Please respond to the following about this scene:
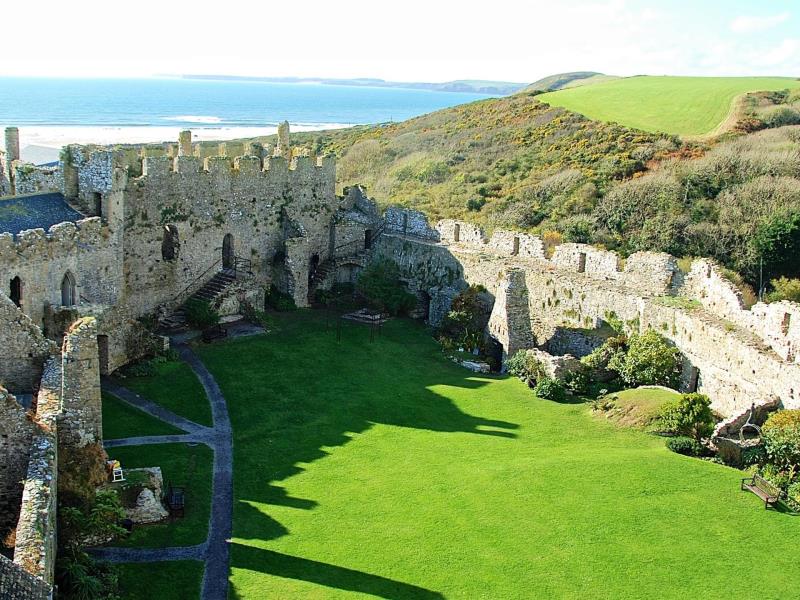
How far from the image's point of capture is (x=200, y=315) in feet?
107

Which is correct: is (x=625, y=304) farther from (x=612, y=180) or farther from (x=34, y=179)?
(x=612, y=180)

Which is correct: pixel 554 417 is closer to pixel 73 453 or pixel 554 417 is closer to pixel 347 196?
pixel 73 453

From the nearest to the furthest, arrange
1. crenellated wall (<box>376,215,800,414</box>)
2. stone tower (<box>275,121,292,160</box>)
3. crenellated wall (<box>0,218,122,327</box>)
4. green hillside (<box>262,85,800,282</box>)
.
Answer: crenellated wall (<box>0,218,122,327</box>), crenellated wall (<box>376,215,800,414</box>), stone tower (<box>275,121,292,160</box>), green hillside (<box>262,85,800,282</box>)

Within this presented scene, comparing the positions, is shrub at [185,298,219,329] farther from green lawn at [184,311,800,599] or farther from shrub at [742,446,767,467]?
shrub at [742,446,767,467]

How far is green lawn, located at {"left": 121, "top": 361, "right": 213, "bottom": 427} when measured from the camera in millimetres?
25672

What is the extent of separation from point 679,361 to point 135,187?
20269 millimetres

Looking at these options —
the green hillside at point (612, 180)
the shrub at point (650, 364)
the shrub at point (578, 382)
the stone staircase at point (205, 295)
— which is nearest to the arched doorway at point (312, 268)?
Result: the stone staircase at point (205, 295)

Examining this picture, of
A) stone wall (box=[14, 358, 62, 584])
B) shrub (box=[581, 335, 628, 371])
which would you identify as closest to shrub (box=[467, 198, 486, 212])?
shrub (box=[581, 335, 628, 371])

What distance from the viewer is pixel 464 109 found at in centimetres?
8769

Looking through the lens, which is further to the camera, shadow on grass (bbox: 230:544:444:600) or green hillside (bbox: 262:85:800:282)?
green hillside (bbox: 262:85:800:282)

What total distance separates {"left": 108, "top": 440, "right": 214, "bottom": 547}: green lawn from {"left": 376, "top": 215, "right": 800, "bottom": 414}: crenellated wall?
12.7 m

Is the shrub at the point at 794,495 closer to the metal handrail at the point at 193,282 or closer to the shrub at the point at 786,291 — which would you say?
the shrub at the point at 786,291

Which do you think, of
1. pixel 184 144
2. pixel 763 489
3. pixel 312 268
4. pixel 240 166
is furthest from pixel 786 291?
pixel 184 144

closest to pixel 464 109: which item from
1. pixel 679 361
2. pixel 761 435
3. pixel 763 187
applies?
pixel 763 187
